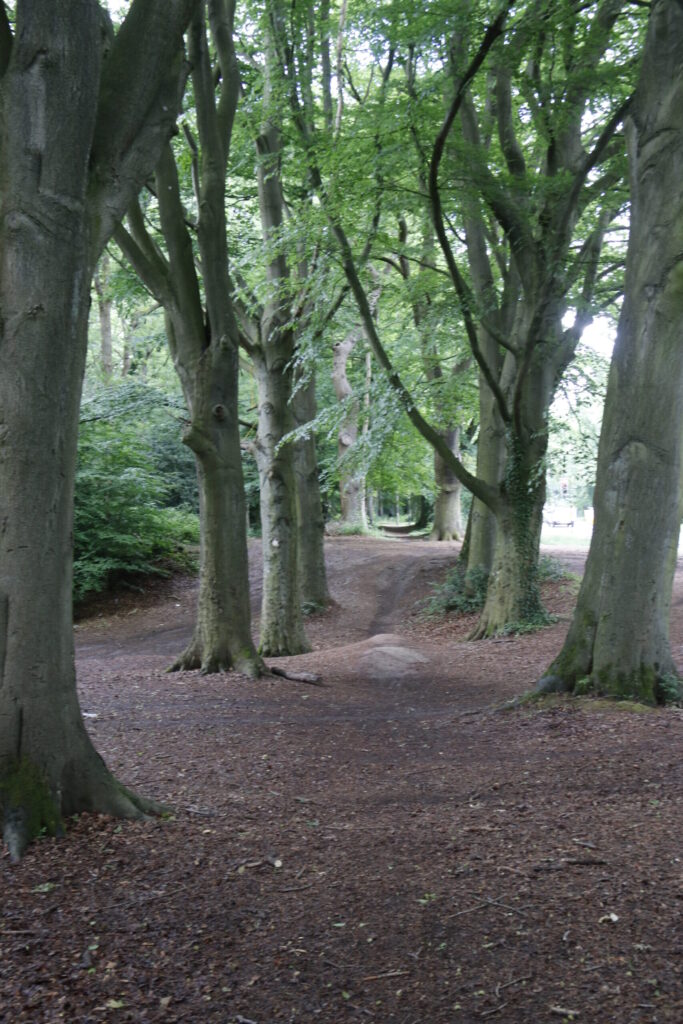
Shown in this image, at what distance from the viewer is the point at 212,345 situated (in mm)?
9977

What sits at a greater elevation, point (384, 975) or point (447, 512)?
point (447, 512)

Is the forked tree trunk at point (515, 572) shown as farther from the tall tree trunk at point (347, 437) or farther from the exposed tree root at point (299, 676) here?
the tall tree trunk at point (347, 437)

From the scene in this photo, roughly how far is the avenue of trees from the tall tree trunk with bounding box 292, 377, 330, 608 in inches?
2.7

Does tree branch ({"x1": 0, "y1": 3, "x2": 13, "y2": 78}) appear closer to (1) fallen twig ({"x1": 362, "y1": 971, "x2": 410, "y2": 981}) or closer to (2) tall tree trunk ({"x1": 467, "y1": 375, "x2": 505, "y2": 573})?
(1) fallen twig ({"x1": 362, "y1": 971, "x2": 410, "y2": 981})

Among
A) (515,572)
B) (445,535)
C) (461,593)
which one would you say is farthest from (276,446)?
(445,535)

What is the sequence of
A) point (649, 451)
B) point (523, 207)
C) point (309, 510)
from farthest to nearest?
A: point (309, 510)
point (523, 207)
point (649, 451)

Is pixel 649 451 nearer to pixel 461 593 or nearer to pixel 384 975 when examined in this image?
pixel 384 975

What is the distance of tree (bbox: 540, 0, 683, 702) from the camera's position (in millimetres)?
7441

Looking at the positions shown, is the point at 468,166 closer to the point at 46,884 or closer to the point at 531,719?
the point at 531,719

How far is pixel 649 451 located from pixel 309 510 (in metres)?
11.5

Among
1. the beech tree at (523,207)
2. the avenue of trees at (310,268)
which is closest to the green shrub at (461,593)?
the avenue of trees at (310,268)

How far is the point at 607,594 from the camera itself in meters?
7.56

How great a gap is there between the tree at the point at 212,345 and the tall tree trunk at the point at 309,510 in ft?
21.5

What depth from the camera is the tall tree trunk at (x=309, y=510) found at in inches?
682
